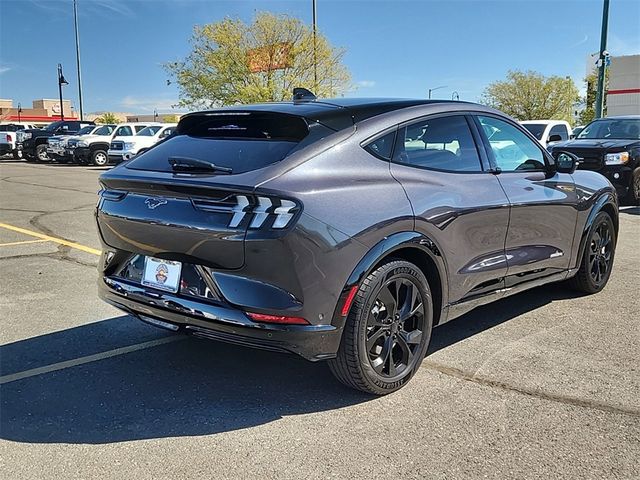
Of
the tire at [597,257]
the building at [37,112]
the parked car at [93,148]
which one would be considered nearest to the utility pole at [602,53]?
the tire at [597,257]

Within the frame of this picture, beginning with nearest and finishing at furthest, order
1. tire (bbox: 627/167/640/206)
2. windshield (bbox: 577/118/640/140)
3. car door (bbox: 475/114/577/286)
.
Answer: car door (bbox: 475/114/577/286) → tire (bbox: 627/167/640/206) → windshield (bbox: 577/118/640/140)

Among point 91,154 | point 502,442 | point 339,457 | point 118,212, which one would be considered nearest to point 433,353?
point 502,442

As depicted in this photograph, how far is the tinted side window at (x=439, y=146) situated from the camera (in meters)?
3.72

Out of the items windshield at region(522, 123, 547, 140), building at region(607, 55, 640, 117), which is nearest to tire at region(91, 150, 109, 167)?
windshield at region(522, 123, 547, 140)

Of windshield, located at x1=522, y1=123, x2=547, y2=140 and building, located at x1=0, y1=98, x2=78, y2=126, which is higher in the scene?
building, located at x1=0, y1=98, x2=78, y2=126

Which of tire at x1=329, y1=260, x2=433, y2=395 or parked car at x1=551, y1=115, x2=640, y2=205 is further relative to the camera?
parked car at x1=551, y1=115, x2=640, y2=205

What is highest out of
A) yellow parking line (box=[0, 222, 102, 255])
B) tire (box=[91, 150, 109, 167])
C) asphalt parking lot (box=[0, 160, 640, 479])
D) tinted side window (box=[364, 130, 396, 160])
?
tinted side window (box=[364, 130, 396, 160])

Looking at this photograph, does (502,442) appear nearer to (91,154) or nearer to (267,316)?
(267,316)

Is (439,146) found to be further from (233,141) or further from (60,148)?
(60,148)

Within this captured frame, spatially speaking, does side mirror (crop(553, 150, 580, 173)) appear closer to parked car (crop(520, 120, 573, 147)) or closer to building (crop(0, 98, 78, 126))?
parked car (crop(520, 120, 573, 147))

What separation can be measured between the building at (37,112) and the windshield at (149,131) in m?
59.9

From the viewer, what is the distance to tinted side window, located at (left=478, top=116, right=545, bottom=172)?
4438 mm

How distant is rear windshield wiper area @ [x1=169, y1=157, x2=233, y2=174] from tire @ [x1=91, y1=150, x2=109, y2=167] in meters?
25.1

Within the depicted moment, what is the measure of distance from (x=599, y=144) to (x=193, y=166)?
9.98 meters
